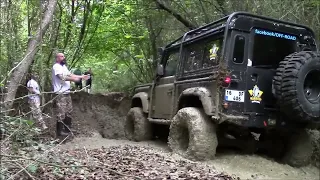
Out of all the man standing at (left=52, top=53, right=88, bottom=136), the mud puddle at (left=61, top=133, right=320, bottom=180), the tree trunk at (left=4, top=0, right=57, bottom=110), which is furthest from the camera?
the man standing at (left=52, top=53, right=88, bottom=136)

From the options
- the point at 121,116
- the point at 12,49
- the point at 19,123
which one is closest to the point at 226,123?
the point at 19,123

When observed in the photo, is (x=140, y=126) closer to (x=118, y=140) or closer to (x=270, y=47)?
(x=118, y=140)

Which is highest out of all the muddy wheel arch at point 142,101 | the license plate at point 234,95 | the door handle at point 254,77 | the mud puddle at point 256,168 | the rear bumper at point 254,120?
the door handle at point 254,77

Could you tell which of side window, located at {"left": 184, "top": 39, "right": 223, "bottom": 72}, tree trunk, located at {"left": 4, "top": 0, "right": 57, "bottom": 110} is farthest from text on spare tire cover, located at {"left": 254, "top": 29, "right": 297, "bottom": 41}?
tree trunk, located at {"left": 4, "top": 0, "right": 57, "bottom": 110}

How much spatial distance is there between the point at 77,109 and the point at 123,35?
249 cm

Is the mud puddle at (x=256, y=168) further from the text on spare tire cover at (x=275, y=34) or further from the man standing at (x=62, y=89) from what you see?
the man standing at (x=62, y=89)

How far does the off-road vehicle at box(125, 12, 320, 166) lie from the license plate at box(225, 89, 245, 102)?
13 millimetres

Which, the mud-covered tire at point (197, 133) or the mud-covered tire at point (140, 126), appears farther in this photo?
the mud-covered tire at point (140, 126)

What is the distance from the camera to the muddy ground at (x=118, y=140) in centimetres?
507

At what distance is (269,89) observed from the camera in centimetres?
527

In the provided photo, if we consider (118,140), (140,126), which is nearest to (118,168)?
(140,126)

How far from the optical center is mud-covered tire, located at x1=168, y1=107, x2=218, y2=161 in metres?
5.14

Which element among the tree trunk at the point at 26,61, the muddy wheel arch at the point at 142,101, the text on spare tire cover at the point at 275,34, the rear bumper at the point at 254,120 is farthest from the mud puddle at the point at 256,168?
the tree trunk at the point at 26,61

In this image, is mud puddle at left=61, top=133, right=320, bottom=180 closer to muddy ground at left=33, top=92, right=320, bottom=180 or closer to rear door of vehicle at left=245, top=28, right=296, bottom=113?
muddy ground at left=33, top=92, right=320, bottom=180
